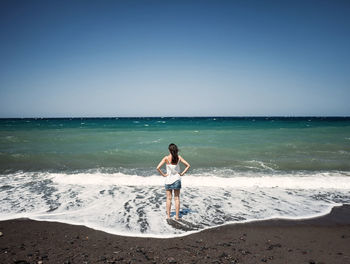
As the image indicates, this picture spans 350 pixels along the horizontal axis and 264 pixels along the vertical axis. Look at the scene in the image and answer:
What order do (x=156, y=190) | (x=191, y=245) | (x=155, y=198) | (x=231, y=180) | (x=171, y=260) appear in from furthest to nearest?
(x=231, y=180), (x=156, y=190), (x=155, y=198), (x=191, y=245), (x=171, y=260)

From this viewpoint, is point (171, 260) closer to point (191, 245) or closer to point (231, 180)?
point (191, 245)

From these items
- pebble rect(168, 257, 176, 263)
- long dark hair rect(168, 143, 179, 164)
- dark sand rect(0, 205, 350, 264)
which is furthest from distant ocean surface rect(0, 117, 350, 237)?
long dark hair rect(168, 143, 179, 164)

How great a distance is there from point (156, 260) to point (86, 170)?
30.1 ft

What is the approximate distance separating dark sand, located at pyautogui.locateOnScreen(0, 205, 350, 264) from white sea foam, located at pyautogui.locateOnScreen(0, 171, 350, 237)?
0.40 m

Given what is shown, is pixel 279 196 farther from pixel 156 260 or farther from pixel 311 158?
pixel 311 158

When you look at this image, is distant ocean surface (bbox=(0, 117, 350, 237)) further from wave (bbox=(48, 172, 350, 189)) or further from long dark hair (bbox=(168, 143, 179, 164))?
long dark hair (bbox=(168, 143, 179, 164))

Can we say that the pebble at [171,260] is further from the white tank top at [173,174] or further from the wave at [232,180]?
the wave at [232,180]

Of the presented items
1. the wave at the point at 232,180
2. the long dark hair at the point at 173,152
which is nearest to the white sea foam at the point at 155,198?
the wave at the point at 232,180

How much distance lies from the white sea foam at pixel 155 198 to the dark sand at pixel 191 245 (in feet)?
1.30

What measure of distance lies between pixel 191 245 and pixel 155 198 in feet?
10.5

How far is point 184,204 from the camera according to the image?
6.66 meters

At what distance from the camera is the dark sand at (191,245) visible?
3707 mm

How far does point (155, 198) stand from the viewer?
723cm

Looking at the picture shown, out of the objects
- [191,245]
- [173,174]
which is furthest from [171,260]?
[173,174]
